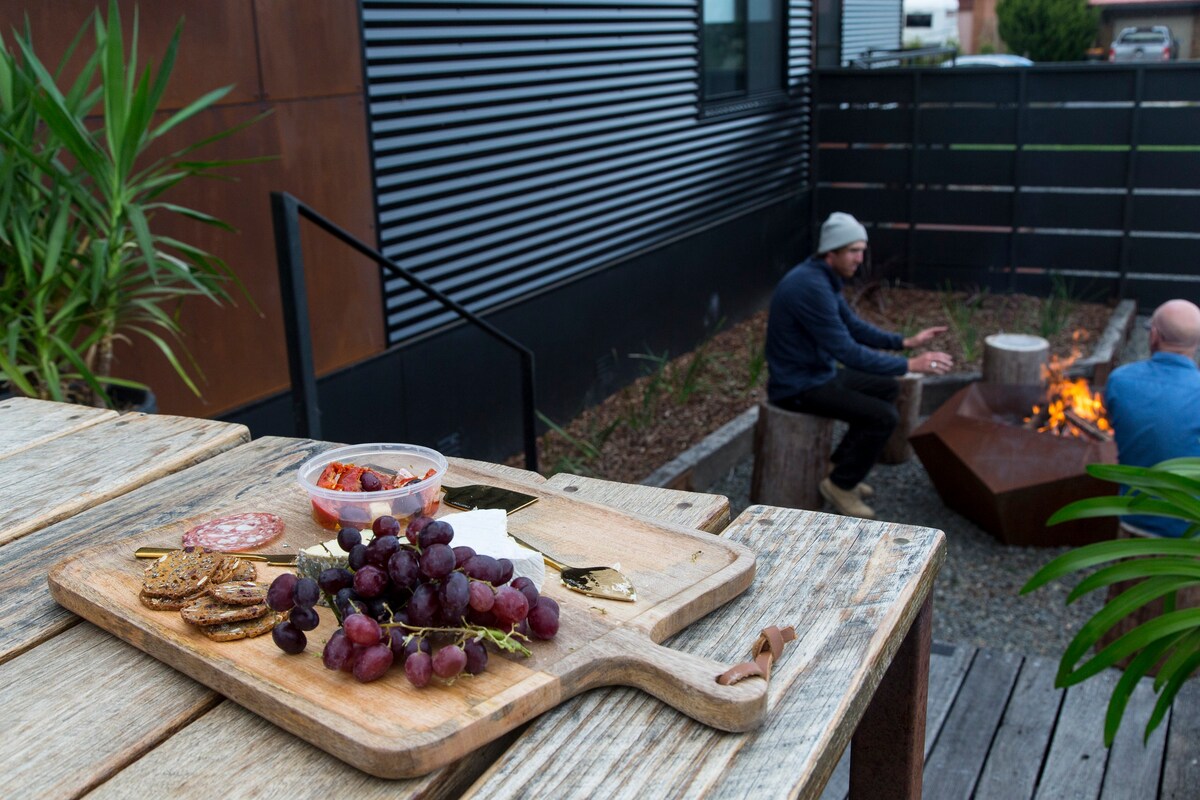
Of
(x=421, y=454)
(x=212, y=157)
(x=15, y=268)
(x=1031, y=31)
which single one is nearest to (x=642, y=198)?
(x=212, y=157)

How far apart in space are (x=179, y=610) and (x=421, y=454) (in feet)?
1.44

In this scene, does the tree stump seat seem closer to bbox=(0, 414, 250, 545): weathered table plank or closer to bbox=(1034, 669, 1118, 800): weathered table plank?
bbox=(1034, 669, 1118, 800): weathered table plank

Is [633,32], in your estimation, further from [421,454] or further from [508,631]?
[508,631]

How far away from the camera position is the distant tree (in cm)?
2491

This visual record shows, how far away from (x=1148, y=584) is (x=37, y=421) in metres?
1.99

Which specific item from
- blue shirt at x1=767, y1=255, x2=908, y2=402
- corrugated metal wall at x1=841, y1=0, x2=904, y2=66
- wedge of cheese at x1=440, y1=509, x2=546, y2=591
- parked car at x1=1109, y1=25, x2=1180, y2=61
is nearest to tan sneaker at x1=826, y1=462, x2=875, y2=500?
blue shirt at x1=767, y1=255, x2=908, y2=402

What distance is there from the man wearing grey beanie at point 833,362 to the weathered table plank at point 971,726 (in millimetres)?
1799

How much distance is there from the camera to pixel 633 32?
7.04 meters

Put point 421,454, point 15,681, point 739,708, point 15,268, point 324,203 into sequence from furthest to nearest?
point 324,203 < point 15,268 < point 421,454 < point 15,681 < point 739,708

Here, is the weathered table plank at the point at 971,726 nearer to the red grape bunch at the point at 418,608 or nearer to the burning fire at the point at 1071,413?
the burning fire at the point at 1071,413

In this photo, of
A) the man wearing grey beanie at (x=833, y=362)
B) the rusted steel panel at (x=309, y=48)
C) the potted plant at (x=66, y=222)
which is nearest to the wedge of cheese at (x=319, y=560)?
the potted plant at (x=66, y=222)

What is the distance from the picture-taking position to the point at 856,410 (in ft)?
17.0

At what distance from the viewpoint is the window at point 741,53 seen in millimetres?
8195

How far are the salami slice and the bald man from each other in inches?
125
